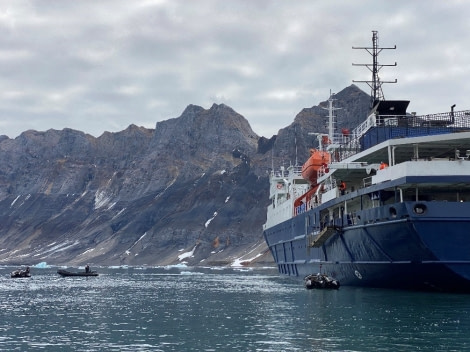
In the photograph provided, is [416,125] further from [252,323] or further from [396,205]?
[252,323]

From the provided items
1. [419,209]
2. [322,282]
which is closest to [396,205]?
[419,209]

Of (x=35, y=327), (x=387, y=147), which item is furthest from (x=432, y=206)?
(x=35, y=327)

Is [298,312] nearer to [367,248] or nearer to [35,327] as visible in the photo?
[367,248]

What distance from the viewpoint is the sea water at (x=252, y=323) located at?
3042cm

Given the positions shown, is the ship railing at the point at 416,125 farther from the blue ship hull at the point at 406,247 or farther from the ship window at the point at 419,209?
the ship window at the point at 419,209

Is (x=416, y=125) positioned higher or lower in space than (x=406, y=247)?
higher

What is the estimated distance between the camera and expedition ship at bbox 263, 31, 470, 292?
4606 centimetres

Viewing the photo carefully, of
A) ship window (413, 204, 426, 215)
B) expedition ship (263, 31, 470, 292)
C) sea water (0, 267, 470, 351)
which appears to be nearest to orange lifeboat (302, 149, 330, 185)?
expedition ship (263, 31, 470, 292)

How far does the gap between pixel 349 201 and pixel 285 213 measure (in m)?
33.3

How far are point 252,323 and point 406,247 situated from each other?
15.0m

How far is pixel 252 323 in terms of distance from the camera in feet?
125

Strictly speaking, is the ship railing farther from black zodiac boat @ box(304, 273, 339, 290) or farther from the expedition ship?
black zodiac boat @ box(304, 273, 339, 290)

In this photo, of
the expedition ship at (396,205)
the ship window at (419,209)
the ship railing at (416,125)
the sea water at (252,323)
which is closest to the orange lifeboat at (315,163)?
the expedition ship at (396,205)

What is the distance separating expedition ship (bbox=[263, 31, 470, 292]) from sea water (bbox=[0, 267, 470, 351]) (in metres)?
2.16
